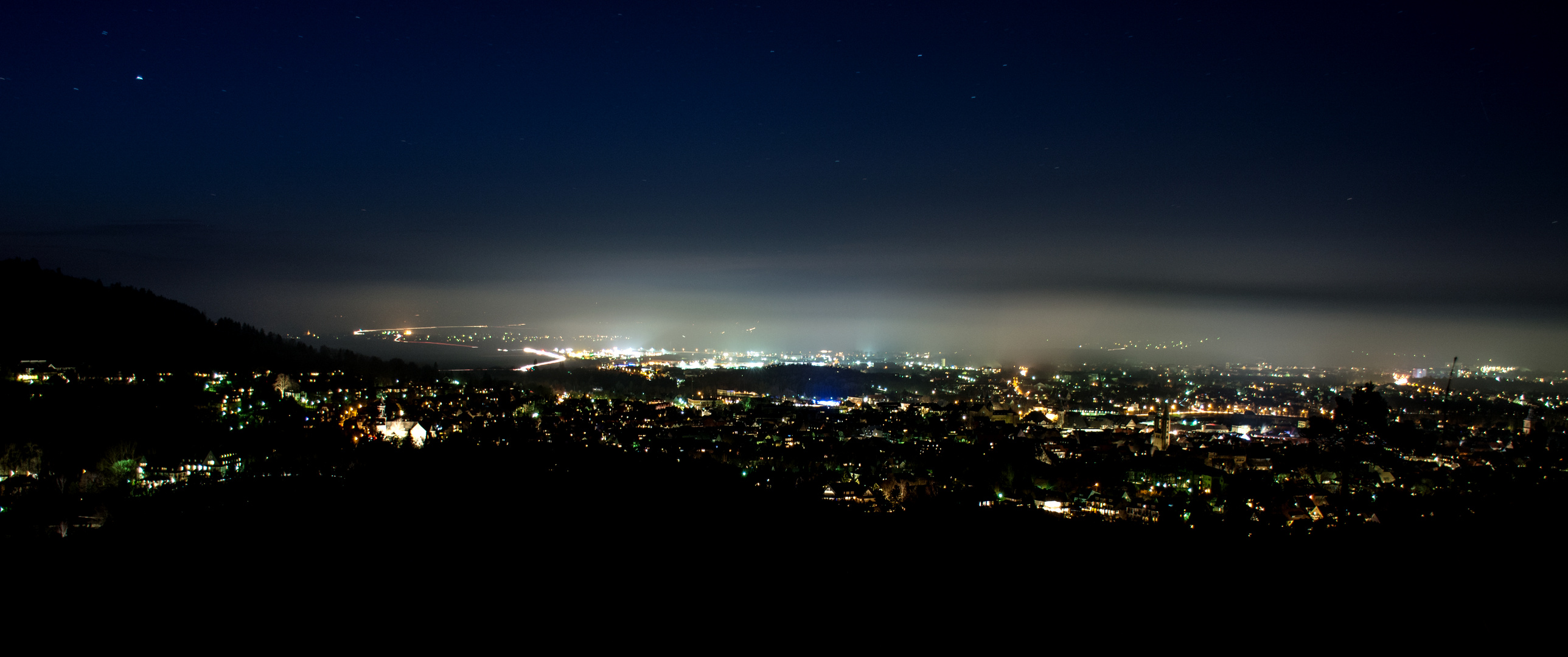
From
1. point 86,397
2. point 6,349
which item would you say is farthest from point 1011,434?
point 6,349

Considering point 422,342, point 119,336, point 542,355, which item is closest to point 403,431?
point 119,336

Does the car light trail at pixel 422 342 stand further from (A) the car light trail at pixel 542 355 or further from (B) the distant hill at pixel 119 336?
(B) the distant hill at pixel 119 336

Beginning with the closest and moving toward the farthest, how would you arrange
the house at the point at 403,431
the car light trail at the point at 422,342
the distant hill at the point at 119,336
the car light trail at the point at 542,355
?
the house at the point at 403,431, the distant hill at the point at 119,336, the car light trail at the point at 542,355, the car light trail at the point at 422,342

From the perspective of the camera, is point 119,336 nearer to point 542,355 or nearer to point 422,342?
point 542,355

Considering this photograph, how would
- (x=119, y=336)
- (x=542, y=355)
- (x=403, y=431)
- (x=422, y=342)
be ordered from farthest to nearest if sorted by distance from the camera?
(x=422, y=342) → (x=542, y=355) → (x=119, y=336) → (x=403, y=431)

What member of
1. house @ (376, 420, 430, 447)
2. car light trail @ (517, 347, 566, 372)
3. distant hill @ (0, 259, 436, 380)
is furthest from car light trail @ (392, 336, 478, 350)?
house @ (376, 420, 430, 447)

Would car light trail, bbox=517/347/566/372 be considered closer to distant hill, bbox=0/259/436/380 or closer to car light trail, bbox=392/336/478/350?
car light trail, bbox=392/336/478/350

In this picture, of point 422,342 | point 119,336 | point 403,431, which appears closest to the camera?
point 403,431

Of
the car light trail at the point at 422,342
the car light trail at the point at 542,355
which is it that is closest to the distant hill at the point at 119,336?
the car light trail at the point at 542,355
